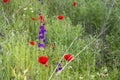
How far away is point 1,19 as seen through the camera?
3127 mm

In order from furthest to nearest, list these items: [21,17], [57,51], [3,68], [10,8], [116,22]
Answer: [10,8] < [21,17] < [116,22] < [57,51] < [3,68]

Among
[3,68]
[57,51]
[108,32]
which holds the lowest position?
[108,32]

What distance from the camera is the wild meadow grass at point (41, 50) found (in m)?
1.81

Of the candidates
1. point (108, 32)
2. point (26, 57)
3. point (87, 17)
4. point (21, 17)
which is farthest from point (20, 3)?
point (26, 57)

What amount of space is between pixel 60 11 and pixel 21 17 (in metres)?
0.58

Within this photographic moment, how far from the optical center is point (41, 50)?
2.20 meters

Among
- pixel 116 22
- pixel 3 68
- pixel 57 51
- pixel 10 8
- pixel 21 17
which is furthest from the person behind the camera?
pixel 10 8

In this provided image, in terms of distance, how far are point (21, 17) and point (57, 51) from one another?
119cm

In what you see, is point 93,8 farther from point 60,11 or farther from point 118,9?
point 60,11

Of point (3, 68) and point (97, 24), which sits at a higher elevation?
point (3, 68)

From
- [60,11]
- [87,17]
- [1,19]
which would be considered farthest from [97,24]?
[1,19]

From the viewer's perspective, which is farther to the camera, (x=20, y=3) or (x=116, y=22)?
(x=20, y=3)

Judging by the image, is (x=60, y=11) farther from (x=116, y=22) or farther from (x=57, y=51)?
(x=57, y=51)

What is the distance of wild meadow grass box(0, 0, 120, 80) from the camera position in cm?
181
